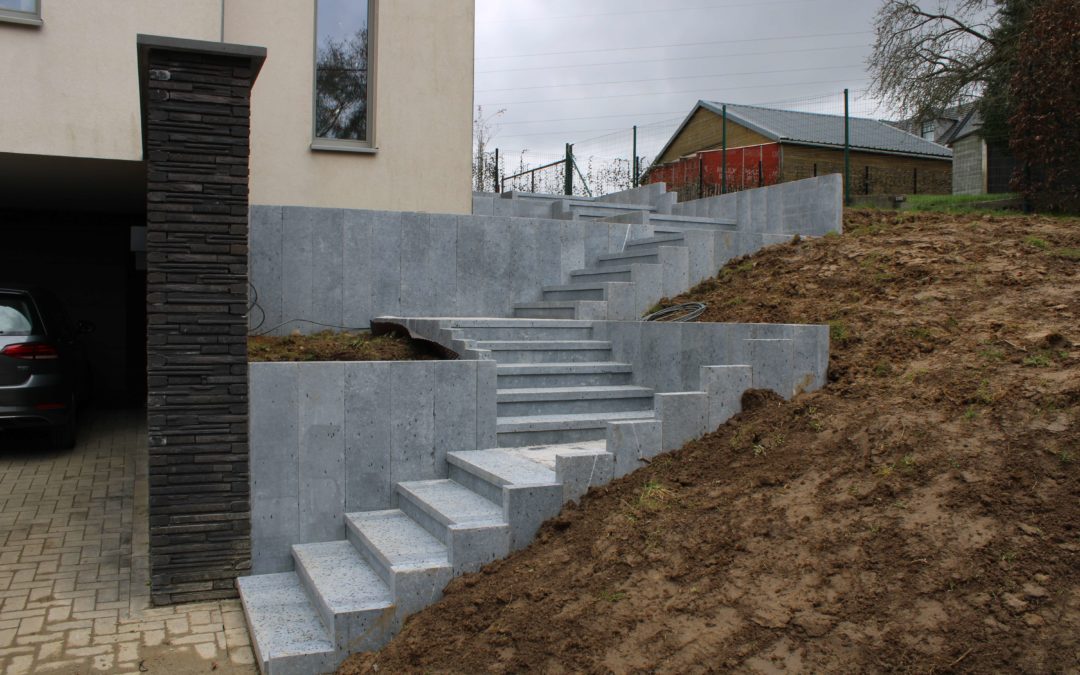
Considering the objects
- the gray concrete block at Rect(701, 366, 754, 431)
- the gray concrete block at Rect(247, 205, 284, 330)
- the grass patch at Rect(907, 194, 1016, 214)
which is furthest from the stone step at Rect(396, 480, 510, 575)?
the grass patch at Rect(907, 194, 1016, 214)

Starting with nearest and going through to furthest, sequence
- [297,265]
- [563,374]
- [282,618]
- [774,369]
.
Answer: [282,618], [774,369], [563,374], [297,265]

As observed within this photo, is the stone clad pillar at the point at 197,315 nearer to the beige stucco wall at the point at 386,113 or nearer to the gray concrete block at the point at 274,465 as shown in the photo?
the gray concrete block at the point at 274,465

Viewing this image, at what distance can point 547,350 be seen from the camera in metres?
7.62

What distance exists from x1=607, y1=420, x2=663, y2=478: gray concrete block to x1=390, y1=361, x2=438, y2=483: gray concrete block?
1.44 metres

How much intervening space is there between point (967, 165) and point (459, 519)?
25468mm

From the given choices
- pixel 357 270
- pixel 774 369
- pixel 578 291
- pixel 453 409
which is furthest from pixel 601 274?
pixel 774 369

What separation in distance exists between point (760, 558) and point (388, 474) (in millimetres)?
2821

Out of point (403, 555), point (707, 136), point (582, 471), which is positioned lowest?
point (403, 555)

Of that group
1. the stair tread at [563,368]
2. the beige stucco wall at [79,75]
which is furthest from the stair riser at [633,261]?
the beige stucco wall at [79,75]

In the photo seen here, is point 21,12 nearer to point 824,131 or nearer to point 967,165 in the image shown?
point 824,131

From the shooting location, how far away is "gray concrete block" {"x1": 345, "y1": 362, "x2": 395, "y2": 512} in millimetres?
5730

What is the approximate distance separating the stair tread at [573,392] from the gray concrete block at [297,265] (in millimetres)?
2674

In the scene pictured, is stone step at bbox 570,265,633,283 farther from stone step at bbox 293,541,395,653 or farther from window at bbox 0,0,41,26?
window at bbox 0,0,41,26

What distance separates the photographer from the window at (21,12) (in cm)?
755
